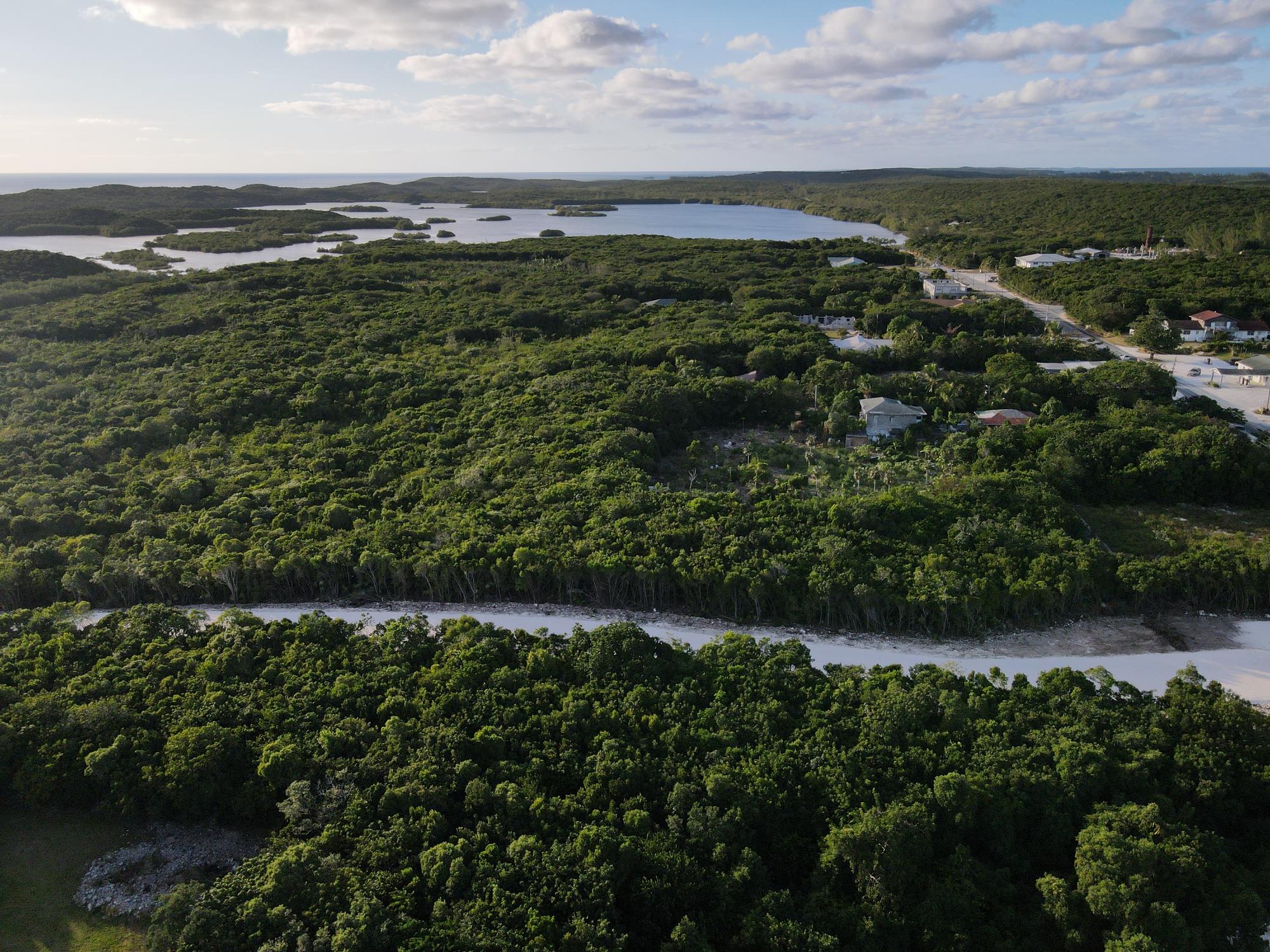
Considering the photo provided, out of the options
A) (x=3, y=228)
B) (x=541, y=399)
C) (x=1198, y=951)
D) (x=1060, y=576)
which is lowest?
(x=1198, y=951)

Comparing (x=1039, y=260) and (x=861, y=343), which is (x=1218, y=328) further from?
(x=1039, y=260)

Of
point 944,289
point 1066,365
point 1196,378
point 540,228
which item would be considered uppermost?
point 540,228

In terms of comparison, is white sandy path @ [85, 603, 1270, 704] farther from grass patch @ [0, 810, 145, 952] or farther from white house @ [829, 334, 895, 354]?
white house @ [829, 334, 895, 354]

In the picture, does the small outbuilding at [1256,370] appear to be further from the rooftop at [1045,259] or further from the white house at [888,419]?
the rooftop at [1045,259]

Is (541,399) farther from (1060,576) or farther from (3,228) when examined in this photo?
(3,228)

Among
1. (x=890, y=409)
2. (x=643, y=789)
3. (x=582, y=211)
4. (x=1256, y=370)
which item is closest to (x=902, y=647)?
(x=643, y=789)

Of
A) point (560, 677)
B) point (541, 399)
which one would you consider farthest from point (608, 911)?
point (541, 399)
